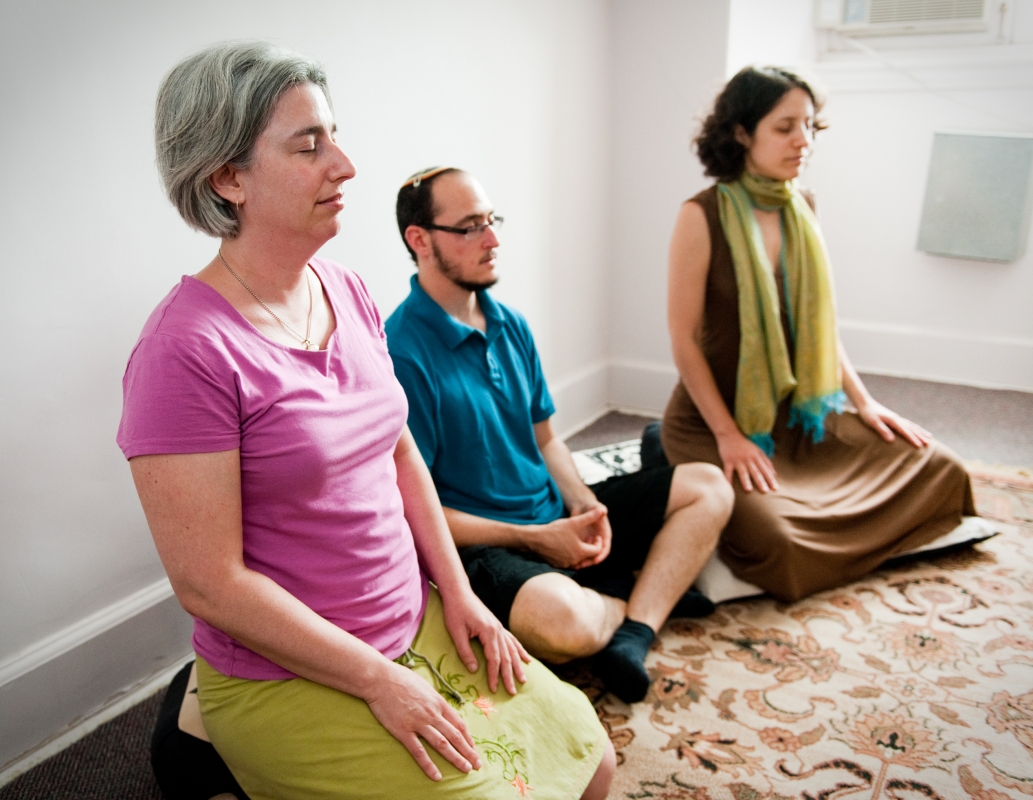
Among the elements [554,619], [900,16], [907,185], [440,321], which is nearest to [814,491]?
[554,619]

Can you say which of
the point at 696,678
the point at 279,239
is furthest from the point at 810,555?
the point at 279,239

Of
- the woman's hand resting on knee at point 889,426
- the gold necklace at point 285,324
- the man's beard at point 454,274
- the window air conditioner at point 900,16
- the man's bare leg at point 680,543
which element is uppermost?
the window air conditioner at point 900,16

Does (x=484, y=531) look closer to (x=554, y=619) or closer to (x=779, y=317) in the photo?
(x=554, y=619)

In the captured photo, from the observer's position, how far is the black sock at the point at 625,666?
1.68 metres

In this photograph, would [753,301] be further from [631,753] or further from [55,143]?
[55,143]

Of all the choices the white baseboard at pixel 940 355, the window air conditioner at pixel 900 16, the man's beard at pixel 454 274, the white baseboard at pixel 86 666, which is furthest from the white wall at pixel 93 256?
the white baseboard at pixel 940 355

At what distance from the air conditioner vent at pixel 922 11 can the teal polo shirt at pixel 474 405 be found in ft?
8.13

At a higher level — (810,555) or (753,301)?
(753,301)

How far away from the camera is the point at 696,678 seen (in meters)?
1.78

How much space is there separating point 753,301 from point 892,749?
1.07 metres

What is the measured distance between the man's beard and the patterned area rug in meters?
0.83

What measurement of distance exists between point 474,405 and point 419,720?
684 mm

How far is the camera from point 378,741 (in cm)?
113

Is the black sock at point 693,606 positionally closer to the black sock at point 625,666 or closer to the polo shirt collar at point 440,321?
the black sock at point 625,666
